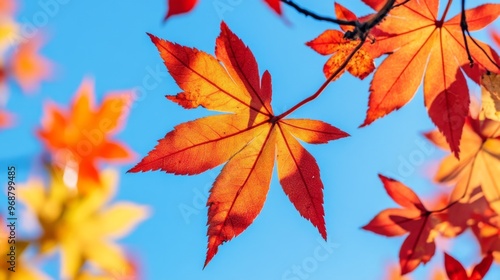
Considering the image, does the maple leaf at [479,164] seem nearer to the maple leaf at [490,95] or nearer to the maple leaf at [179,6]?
the maple leaf at [490,95]

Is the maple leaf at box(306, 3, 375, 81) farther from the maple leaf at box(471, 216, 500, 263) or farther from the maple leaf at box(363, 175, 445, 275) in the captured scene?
the maple leaf at box(471, 216, 500, 263)

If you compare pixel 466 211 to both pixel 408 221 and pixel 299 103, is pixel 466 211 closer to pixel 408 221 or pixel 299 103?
pixel 408 221

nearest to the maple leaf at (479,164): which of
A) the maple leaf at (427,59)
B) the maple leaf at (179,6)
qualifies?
the maple leaf at (427,59)

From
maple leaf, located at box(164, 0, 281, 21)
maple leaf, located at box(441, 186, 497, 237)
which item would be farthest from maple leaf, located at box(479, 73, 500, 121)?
maple leaf, located at box(164, 0, 281, 21)

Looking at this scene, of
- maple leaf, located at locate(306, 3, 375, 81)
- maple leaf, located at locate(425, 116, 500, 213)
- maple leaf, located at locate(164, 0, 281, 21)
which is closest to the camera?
maple leaf, located at locate(164, 0, 281, 21)

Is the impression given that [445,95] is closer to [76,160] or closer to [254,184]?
[254,184]
